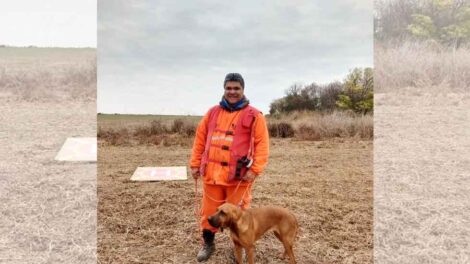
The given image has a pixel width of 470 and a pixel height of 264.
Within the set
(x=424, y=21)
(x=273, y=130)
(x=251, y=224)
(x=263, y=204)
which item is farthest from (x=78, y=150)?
(x=424, y=21)

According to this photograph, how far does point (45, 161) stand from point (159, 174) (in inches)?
69.9

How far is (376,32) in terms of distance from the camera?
12.7m

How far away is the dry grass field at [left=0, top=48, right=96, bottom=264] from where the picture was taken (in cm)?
420

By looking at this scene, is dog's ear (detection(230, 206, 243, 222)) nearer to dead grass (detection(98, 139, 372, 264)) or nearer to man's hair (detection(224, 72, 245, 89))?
Answer: dead grass (detection(98, 139, 372, 264))

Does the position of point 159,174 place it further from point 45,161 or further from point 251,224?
point 251,224

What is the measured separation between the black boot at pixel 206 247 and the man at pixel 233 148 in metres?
0.25

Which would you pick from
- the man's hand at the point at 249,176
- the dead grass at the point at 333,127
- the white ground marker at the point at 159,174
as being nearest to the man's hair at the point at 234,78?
the man's hand at the point at 249,176

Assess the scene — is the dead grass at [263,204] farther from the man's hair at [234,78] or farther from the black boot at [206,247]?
the man's hair at [234,78]

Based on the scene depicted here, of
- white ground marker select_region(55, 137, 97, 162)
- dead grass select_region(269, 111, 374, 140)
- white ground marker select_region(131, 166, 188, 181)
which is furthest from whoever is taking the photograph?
dead grass select_region(269, 111, 374, 140)

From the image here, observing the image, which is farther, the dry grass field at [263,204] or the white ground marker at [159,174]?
the white ground marker at [159,174]

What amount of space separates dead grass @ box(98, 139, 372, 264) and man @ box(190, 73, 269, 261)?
68 centimetres

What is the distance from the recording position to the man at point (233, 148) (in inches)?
135

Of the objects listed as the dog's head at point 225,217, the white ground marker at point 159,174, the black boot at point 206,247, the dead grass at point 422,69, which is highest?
the dead grass at point 422,69

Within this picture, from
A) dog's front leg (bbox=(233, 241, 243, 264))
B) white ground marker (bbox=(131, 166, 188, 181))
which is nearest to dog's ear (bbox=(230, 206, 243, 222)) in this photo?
dog's front leg (bbox=(233, 241, 243, 264))
